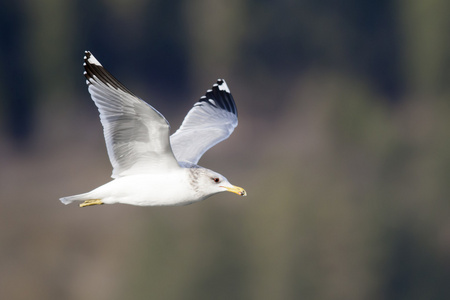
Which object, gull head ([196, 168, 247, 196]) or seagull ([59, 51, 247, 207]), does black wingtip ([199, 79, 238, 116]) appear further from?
gull head ([196, 168, 247, 196])

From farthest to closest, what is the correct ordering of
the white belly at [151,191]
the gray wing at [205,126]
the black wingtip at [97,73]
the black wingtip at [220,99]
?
the black wingtip at [220,99]
the gray wing at [205,126]
the white belly at [151,191]
the black wingtip at [97,73]

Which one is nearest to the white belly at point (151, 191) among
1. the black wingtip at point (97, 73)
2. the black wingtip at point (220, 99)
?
the black wingtip at point (97, 73)

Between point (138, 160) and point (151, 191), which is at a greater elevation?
point (138, 160)

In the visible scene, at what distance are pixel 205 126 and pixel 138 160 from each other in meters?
0.85

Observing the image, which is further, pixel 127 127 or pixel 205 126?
pixel 205 126

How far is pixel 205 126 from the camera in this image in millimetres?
3727

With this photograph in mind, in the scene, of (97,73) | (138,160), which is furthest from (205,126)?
(97,73)

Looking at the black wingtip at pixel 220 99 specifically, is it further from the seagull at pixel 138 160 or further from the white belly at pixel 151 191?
the white belly at pixel 151 191

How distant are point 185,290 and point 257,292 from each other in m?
1.98

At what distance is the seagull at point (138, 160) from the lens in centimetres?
273

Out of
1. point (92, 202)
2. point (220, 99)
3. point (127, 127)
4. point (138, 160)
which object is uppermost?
point (220, 99)

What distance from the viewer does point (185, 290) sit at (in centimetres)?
1371

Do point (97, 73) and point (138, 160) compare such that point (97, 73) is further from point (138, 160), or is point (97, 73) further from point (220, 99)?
point (220, 99)

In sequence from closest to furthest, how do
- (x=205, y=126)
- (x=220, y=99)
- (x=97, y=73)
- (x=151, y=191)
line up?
(x=97, y=73) → (x=151, y=191) → (x=205, y=126) → (x=220, y=99)
